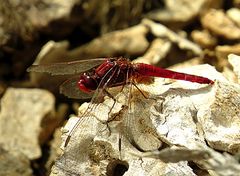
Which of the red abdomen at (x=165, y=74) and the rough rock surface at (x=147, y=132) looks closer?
the rough rock surface at (x=147, y=132)

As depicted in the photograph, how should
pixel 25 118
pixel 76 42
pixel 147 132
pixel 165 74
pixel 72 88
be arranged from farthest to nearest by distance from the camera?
pixel 76 42
pixel 25 118
pixel 72 88
pixel 165 74
pixel 147 132

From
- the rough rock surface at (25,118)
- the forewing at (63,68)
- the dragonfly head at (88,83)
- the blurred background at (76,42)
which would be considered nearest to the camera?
the dragonfly head at (88,83)

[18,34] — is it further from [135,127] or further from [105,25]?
[135,127]

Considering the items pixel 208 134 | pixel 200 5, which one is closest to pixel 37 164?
pixel 208 134

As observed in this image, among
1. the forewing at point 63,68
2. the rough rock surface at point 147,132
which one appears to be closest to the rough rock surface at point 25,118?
the forewing at point 63,68

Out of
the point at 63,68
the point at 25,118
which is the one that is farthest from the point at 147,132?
the point at 25,118

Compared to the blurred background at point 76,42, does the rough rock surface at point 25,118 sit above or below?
below

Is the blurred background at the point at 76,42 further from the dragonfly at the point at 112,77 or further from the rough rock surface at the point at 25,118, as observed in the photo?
the dragonfly at the point at 112,77

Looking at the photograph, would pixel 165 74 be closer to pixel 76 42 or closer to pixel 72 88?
pixel 72 88

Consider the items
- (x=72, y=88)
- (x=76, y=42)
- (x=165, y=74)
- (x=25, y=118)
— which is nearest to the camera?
(x=165, y=74)
